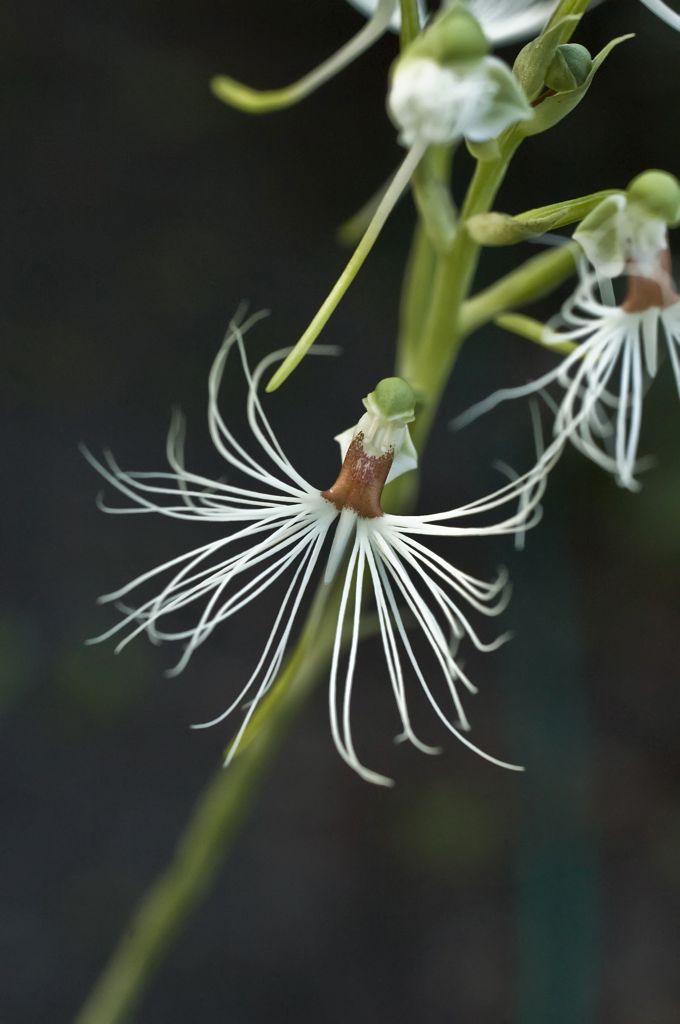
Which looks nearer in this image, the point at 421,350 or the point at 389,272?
the point at 421,350

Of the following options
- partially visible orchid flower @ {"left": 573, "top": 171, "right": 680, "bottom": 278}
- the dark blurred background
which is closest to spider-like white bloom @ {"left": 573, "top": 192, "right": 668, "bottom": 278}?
partially visible orchid flower @ {"left": 573, "top": 171, "right": 680, "bottom": 278}

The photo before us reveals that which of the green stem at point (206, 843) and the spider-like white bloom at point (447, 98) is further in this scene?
the green stem at point (206, 843)

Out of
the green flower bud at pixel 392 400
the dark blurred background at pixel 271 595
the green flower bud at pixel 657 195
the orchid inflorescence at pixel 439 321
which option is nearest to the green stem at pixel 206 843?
the orchid inflorescence at pixel 439 321

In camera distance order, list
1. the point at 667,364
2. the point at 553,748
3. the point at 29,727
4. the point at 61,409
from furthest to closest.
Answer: the point at 61,409, the point at 29,727, the point at 667,364, the point at 553,748

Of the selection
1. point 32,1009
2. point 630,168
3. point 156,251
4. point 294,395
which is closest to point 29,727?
point 32,1009

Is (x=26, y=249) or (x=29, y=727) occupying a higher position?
Result: (x=26, y=249)

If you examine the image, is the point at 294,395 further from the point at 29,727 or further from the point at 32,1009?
the point at 32,1009

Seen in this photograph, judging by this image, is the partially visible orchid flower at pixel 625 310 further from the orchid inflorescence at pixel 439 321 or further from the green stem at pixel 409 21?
the green stem at pixel 409 21
